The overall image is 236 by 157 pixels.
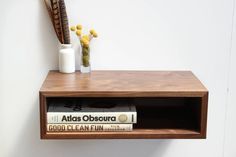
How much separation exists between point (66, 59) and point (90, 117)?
27 centimetres

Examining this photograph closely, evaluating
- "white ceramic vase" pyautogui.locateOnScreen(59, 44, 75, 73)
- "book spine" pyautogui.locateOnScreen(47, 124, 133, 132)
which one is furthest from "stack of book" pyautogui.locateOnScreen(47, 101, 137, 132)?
"white ceramic vase" pyautogui.locateOnScreen(59, 44, 75, 73)

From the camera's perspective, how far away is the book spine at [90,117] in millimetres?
1425

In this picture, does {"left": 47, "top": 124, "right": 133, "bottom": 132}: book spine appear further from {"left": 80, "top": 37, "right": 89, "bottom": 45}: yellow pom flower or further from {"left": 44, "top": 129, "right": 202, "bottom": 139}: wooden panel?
{"left": 80, "top": 37, "right": 89, "bottom": 45}: yellow pom flower

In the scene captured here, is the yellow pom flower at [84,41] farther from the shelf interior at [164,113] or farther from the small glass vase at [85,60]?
the shelf interior at [164,113]

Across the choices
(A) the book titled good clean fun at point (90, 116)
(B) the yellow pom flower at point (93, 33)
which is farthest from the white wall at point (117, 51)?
(A) the book titled good clean fun at point (90, 116)

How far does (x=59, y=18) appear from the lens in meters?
1.56

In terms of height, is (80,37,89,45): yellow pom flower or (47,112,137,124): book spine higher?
(80,37,89,45): yellow pom flower

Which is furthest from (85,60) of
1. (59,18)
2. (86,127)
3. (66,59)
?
(86,127)

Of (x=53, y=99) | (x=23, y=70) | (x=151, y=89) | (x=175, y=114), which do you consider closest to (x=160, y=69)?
(x=175, y=114)

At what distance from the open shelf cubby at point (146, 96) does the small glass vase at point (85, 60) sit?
0.03 m

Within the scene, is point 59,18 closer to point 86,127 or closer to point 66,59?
point 66,59

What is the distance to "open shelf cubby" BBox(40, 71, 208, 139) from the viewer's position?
139 centimetres

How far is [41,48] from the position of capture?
164 centimetres

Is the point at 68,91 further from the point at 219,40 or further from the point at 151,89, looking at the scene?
the point at 219,40
